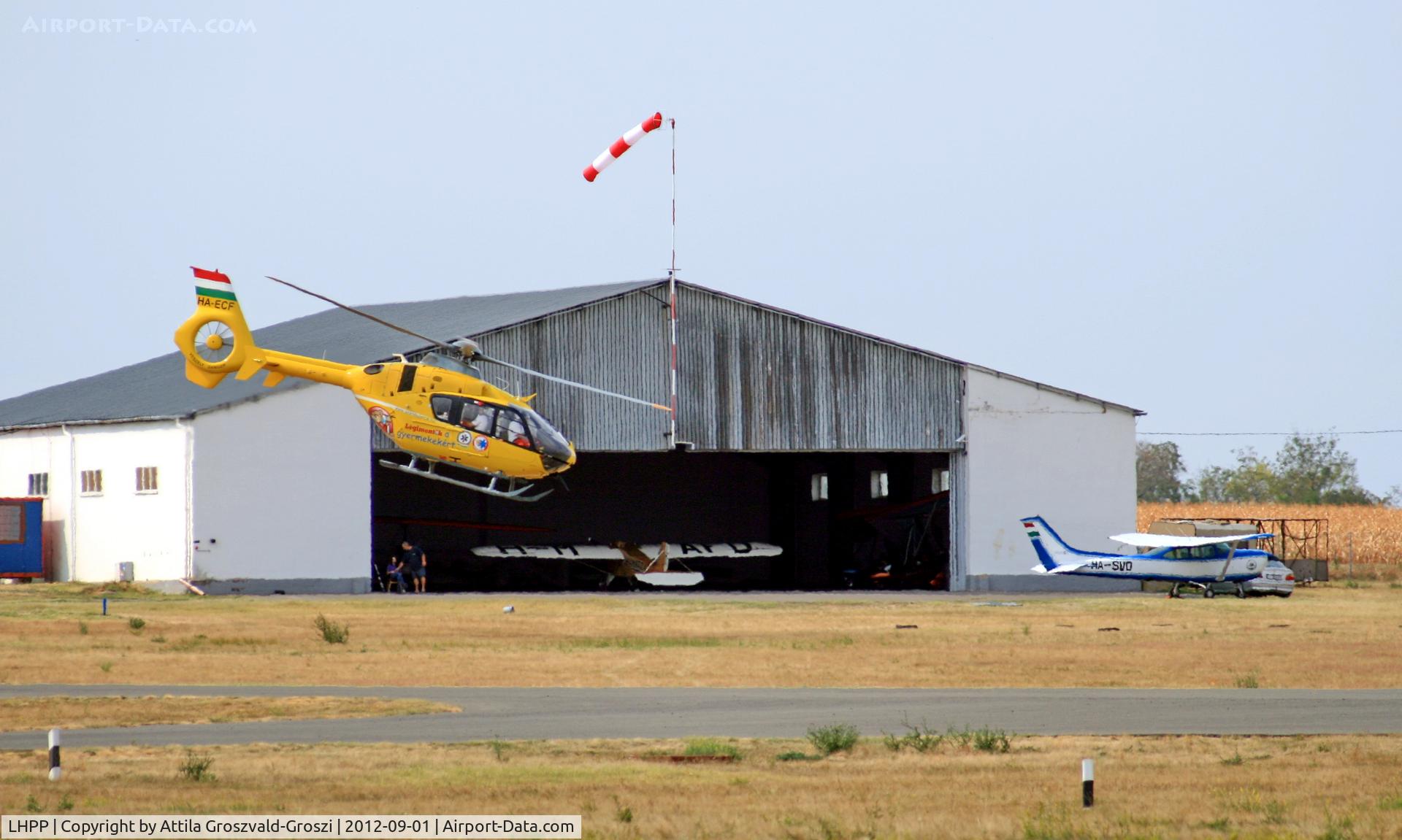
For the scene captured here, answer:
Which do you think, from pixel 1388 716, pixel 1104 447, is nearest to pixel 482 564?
pixel 1104 447

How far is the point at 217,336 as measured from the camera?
1547 inches

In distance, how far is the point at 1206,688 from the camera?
78.1ft

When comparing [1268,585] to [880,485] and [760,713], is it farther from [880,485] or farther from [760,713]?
[760,713]

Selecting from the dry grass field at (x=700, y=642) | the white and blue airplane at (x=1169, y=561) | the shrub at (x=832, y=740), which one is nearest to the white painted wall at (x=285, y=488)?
the dry grass field at (x=700, y=642)

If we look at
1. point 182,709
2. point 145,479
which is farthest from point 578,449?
point 182,709

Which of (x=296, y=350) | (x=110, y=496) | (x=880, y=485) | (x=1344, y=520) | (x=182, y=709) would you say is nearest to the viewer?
(x=182, y=709)

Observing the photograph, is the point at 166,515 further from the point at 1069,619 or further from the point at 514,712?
the point at 514,712

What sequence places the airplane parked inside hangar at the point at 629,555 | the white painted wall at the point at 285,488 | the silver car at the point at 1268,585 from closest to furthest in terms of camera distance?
1. the white painted wall at the point at 285,488
2. the silver car at the point at 1268,585
3. the airplane parked inside hangar at the point at 629,555

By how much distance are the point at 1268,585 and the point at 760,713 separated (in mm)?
29210

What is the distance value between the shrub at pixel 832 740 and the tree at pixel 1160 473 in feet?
434

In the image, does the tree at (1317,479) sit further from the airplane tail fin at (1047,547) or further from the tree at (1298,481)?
the airplane tail fin at (1047,547)

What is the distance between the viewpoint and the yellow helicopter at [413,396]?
39.3m

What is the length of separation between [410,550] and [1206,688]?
28785 mm

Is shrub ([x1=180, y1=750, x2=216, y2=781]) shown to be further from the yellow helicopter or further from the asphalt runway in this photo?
the yellow helicopter
